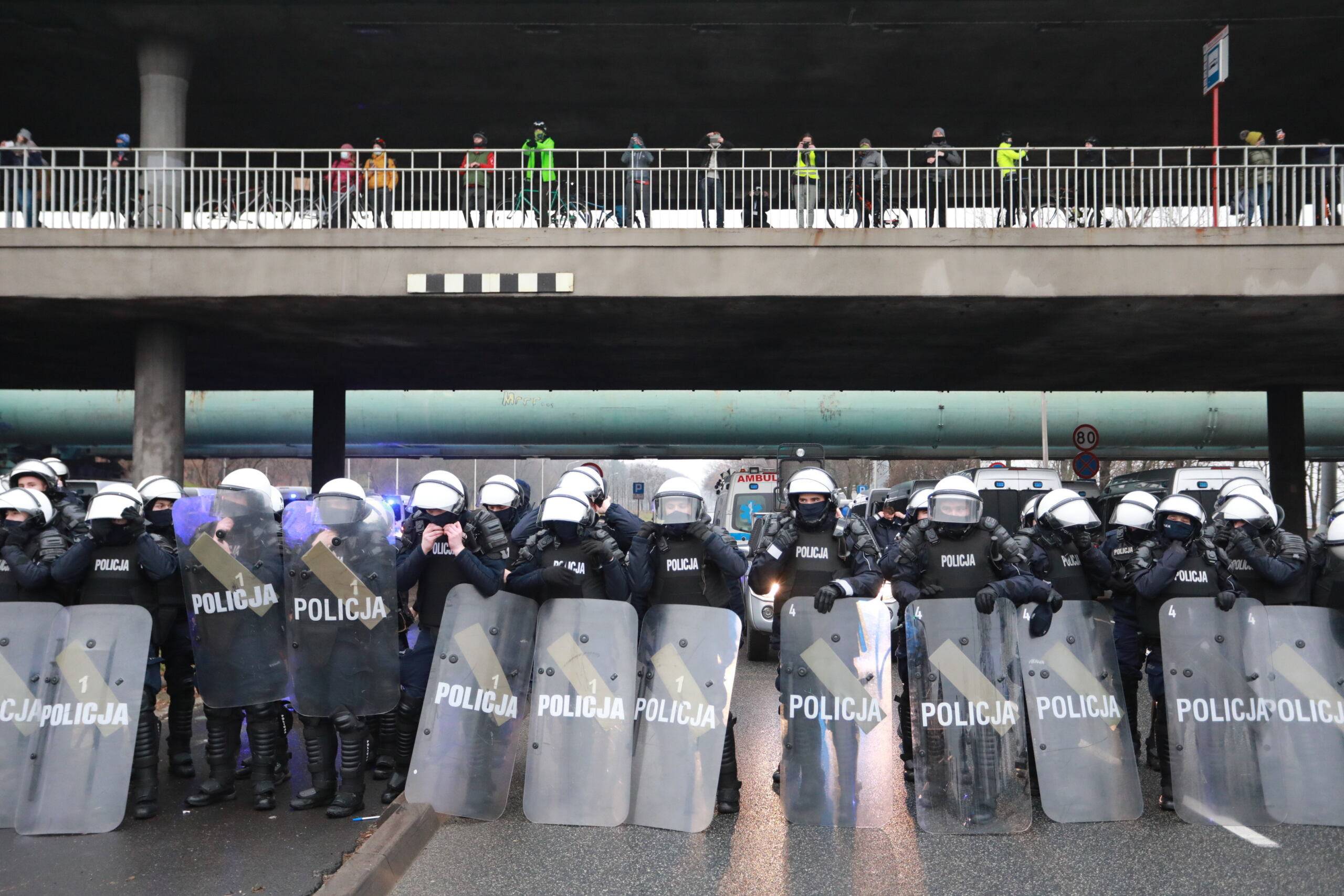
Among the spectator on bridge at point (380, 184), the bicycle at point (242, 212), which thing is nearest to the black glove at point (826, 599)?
the spectator on bridge at point (380, 184)

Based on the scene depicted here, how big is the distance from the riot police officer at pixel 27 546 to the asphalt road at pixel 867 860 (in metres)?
2.78

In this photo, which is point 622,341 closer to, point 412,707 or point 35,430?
point 412,707

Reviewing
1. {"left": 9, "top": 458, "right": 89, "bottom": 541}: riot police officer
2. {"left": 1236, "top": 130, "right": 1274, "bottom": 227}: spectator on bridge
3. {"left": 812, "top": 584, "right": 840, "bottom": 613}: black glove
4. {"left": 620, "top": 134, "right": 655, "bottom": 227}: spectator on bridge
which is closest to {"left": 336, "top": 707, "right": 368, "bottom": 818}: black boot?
{"left": 9, "top": 458, "right": 89, "bottom": 541}: riot police officer

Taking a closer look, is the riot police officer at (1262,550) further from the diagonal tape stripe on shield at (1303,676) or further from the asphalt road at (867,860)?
the asphalt road at (867,860)

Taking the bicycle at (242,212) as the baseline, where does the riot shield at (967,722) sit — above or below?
below

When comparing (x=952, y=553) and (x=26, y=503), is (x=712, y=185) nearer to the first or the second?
(x=952, y=553)

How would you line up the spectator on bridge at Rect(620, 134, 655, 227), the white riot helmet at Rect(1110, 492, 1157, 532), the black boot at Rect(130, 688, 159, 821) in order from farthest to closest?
1. the spectator on bridge at Rect(620, 134, 655, 227)
2. the white riot helmet at Rect(1110, 492, 1157, 532)
3. the black boot at Rect(130, 688, 159, 821)

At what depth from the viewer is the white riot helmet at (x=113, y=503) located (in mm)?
6117

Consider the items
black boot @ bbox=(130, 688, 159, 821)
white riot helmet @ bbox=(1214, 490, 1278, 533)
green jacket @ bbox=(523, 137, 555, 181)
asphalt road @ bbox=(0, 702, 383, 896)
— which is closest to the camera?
asphalt road @ bbox=(0, 702, 383, 896)

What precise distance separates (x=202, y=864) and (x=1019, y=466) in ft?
45.7

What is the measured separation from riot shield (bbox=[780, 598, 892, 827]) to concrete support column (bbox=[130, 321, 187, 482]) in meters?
12.2

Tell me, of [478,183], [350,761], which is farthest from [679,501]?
[478,183]

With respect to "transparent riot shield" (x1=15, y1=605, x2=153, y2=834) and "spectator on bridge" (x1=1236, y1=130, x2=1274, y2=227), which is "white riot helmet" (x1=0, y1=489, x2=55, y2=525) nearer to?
"transparent riot shield" (x1=15, y1=605, x2=153, y2=834)

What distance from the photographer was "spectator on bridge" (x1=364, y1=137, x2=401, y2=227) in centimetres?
1482
